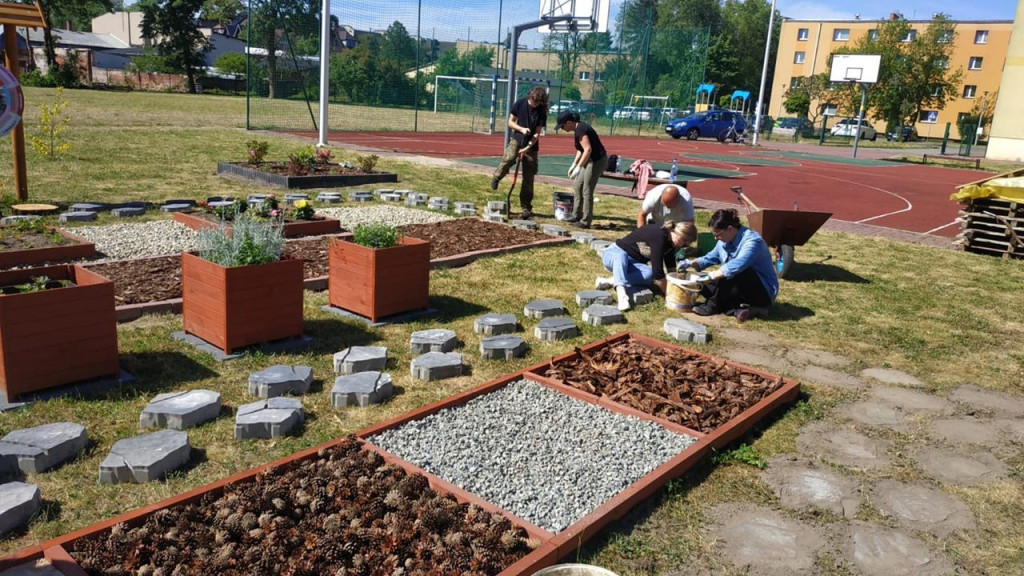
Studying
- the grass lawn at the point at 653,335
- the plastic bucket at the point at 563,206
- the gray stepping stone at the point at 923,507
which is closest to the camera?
the grass lawn at the point at 653,335

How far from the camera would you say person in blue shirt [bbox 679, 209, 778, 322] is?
685 centimetres

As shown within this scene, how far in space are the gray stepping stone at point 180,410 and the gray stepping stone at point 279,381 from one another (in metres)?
0.29

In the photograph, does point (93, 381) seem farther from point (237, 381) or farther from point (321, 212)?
point (321, 212)

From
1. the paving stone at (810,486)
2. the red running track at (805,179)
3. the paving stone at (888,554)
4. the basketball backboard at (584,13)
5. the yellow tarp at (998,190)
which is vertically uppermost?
the basketball backboard at (584,13)

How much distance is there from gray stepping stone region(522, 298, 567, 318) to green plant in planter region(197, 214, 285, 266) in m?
2.25

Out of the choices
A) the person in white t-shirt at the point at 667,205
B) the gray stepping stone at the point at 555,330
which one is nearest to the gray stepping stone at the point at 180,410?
the gray stepping stone at the point at 555,330

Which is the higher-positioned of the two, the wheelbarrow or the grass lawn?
the wheelbarrow

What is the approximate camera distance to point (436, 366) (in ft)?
16.7

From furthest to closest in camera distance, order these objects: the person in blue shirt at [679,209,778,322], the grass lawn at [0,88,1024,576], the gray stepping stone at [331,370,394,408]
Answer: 1. the person in blue shirt at [679,209,778,322]
2. the gray stepping stone at [331,370,394,408]
3. the grass lawn at [0,88,1024,576]

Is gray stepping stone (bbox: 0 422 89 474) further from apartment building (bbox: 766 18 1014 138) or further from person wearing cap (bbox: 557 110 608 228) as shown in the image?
apartment building (bbox: 766 18 1014 138)

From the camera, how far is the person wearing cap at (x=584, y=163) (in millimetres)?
10406

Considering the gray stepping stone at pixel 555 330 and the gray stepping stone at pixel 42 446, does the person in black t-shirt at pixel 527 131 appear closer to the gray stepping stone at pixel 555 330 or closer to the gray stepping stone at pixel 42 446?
the gray stepping stone at pixel 555 330

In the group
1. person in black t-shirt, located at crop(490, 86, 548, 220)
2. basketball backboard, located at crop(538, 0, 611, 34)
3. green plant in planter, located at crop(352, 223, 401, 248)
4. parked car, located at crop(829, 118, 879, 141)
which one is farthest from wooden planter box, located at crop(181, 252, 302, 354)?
parked car, located at crop(829, 118, 879, 141)

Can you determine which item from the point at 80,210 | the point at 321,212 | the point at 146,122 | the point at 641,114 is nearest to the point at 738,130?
the point at 641,114
